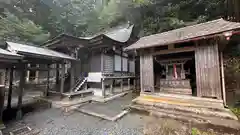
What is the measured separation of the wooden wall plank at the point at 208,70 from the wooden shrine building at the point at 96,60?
217 inches

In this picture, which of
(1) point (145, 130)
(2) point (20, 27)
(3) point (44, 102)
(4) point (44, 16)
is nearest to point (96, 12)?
(4) point (44, 16)

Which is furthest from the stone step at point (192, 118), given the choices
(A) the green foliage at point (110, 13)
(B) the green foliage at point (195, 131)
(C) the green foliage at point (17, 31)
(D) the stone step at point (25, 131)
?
(C) the green foliage at point (17, 31)

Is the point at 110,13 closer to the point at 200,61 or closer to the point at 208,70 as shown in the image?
the point at 200,61

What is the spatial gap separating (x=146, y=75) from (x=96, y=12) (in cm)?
1754

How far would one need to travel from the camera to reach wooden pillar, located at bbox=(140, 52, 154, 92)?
6437 mm

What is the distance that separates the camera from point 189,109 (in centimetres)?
475

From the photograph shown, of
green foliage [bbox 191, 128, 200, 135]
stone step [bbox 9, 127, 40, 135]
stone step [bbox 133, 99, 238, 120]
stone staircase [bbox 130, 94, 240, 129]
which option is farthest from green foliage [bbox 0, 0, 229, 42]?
stone step [bbox 9, 127, 40, 135]

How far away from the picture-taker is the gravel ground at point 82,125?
3824mm

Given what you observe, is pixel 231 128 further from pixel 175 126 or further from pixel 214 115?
pixel 175 126

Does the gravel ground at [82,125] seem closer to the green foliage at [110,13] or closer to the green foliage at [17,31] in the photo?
the green foliage at [110,13]

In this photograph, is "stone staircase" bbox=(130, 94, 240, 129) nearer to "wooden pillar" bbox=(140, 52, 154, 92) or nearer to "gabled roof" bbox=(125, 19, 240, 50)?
"wooden pillar" bbox=(140, 52, 154, 92)

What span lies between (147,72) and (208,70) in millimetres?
2813

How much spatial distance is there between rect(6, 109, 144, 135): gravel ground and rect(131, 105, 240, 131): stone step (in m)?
0.71

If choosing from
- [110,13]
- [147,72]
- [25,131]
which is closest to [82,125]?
[25,131]
